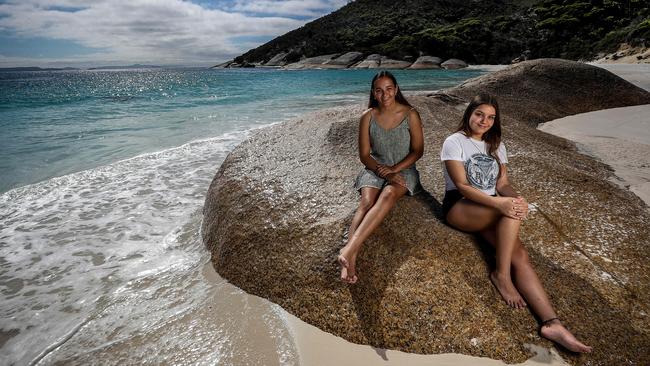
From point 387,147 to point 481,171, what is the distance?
2.92ft

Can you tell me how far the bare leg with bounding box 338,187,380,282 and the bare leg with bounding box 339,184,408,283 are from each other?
0.03 feet

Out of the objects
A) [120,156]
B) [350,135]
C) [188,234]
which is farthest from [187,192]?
[120,156]

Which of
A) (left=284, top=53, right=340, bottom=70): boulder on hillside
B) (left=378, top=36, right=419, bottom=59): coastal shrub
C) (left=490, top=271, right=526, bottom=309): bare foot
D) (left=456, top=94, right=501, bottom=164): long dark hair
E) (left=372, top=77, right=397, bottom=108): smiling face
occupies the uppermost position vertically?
(left=378, top=36, right=419, bottom=59): coastal shrub

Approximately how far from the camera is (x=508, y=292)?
2.53 meters

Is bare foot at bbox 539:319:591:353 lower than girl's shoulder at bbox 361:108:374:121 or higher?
lower

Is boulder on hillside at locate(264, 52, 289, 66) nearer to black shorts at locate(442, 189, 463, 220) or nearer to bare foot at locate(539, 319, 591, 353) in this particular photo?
black shorts at locate(442, 189, 463, 220)

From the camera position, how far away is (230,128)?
12.1 m

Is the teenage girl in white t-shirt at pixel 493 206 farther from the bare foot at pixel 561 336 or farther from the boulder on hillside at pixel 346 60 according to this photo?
the boulder on hillside at pixel 346 60

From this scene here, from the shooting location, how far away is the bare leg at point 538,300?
225cm

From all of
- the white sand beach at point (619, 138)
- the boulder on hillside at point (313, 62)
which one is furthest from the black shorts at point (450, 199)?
the boulder on hillside at point (313, 62)

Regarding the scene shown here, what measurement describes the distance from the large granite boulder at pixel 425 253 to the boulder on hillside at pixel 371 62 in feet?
228

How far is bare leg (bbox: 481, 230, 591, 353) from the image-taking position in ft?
7.38

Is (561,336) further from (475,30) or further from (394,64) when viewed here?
(475,30)

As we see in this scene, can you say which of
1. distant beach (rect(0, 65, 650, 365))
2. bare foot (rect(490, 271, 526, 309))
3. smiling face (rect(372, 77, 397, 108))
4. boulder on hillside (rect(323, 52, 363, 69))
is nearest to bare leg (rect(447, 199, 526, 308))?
bare foot (rect(490, 271, 526, 309))
